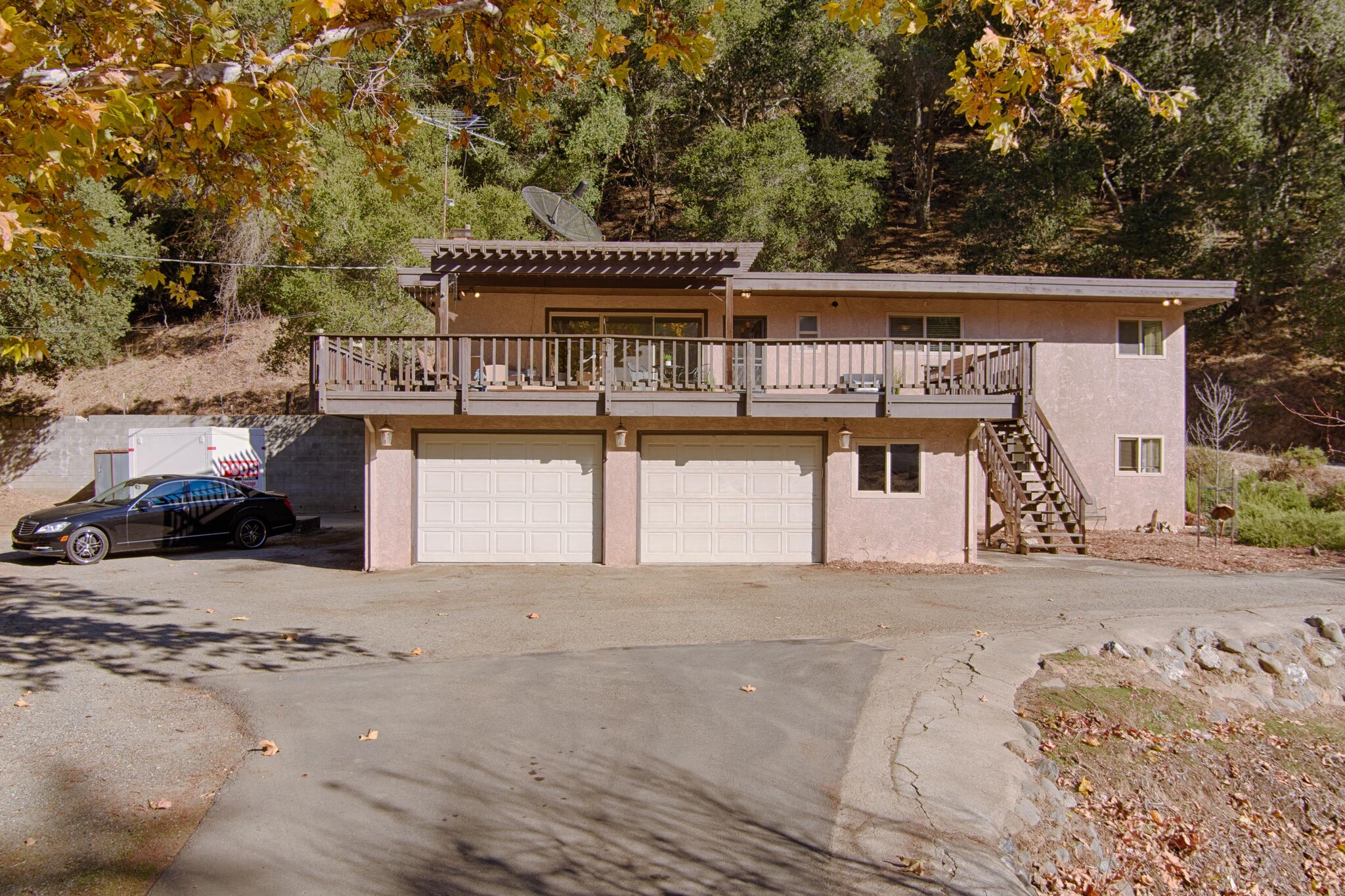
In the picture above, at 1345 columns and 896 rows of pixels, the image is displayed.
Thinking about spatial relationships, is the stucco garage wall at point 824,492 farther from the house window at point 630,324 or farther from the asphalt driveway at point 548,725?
the house window at point 630,324

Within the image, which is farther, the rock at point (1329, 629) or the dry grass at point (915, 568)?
the dry grass at point (915, 568)

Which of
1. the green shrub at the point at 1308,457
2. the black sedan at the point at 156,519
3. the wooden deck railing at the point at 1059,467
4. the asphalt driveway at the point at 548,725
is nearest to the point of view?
the asphalt driveway at the point at 548,725

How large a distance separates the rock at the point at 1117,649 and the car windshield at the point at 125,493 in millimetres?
15143

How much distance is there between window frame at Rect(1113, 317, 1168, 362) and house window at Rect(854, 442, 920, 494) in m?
8.34

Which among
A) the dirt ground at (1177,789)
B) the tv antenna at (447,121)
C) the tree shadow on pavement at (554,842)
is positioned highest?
the tv antenna at (447,121)

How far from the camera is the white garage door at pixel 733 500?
1405 centimetres

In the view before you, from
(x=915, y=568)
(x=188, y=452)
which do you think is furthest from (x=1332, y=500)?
(x=188, y=452)

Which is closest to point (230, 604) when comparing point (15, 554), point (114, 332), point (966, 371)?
point (15, 554)

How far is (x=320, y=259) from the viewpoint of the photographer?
25.2 metres

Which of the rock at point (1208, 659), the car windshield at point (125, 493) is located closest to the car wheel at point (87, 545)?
the car windshield at point (125, 493)

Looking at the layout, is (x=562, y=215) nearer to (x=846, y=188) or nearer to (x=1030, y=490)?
(x=1030, y=490)

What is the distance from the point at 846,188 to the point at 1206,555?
1866 cm

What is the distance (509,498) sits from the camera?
45.6 feet

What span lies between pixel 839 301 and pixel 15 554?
1620 cm
